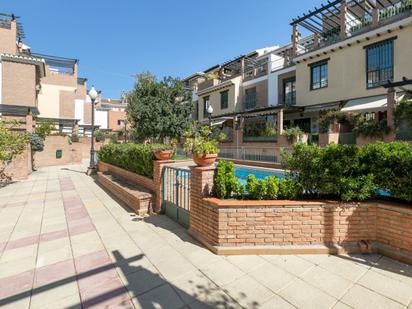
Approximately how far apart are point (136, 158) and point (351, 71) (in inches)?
674

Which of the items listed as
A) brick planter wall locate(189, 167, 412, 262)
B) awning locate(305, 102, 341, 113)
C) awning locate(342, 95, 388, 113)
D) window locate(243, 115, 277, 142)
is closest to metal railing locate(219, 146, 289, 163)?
window locate(243, 115, 277, 142)

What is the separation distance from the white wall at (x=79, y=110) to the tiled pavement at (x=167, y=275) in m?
38.0

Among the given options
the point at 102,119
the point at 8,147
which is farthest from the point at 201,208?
the point at 102,119

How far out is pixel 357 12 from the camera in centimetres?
2025

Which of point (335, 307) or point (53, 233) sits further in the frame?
point (53, 233)

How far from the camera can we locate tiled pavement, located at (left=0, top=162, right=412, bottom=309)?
3059 mm

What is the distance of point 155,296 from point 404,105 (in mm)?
16110

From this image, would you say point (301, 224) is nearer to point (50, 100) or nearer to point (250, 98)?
point (250, 98)

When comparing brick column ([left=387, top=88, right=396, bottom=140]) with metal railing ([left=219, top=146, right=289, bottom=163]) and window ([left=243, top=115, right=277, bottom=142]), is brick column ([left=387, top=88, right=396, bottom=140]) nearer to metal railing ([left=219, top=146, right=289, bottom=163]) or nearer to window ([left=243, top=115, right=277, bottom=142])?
metal railing ([left=219, top=146, right=289, bottom=163])

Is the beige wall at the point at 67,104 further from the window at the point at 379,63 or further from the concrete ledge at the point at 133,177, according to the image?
the window at the point at 379,63

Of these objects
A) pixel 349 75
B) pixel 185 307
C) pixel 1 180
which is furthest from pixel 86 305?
pixel 349 75

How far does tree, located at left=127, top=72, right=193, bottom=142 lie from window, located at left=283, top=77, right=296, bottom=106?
1017 cm

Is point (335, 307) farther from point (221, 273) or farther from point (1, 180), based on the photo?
point (1, 180)

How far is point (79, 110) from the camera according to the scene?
3888 cm
